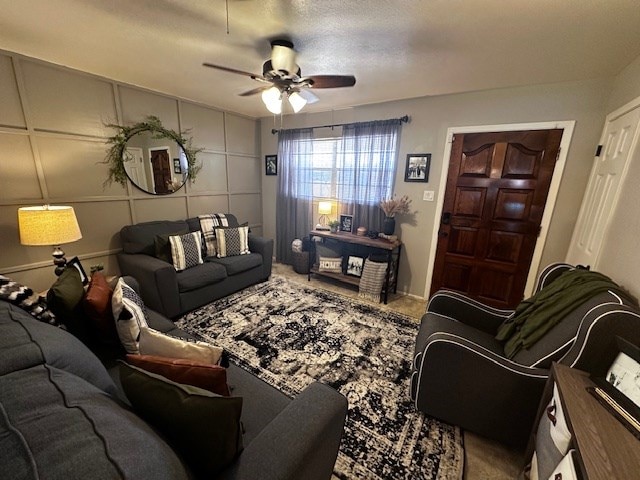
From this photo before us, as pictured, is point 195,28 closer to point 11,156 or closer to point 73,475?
point 11,156

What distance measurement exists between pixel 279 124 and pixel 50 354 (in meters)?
3.96

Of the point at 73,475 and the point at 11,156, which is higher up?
the point at 11,156

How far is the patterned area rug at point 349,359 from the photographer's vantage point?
55.4 inches

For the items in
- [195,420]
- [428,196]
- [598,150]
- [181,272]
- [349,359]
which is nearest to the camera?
[195,420]

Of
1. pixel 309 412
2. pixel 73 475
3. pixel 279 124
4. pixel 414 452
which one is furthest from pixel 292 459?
pixel 279 124

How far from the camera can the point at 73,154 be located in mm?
2549

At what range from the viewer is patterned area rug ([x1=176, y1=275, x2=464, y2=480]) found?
1.41 m

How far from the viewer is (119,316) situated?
1258 millimetres

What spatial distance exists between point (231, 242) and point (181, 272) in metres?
0.74

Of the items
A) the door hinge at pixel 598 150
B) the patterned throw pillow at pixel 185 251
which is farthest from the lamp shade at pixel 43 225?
the door hinge at pixel 598 150

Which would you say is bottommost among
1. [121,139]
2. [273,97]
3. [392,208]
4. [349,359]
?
[349,359]

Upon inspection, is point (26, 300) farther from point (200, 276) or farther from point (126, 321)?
point (200, 276)

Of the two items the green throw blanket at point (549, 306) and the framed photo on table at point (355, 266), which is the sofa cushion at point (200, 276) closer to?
the framed photo on table at point (355, 266)

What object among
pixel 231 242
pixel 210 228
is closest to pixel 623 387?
pixel 231 242
